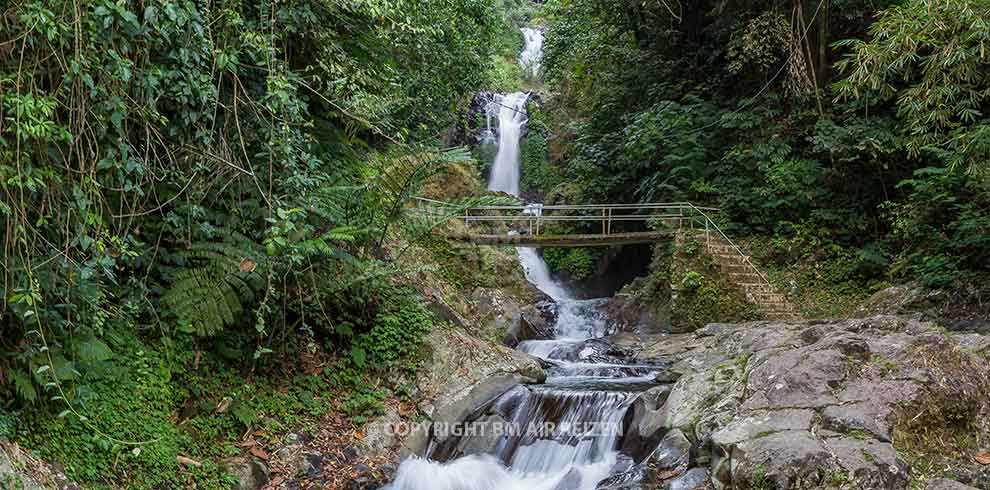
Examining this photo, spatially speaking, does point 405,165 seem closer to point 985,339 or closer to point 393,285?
point 393,285

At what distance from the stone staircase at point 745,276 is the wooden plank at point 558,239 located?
2.13ft

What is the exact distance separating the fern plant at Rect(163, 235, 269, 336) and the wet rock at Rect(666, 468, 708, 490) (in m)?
4.06

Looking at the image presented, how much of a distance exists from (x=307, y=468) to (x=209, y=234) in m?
2.33

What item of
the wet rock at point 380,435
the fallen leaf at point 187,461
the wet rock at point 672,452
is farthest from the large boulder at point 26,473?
the wet rock at point 672,452

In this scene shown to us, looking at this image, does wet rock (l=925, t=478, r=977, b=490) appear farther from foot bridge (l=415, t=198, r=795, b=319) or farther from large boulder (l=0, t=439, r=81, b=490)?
foot bridge (l=415, t=198, r=795, b=319)

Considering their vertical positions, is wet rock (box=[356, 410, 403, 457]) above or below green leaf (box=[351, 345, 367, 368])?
below

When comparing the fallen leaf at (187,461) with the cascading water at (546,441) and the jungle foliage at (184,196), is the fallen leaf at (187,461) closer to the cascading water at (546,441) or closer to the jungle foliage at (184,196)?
the jungle foliage at (184,196)

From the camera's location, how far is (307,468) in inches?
233

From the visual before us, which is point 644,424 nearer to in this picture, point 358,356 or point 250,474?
point 358,356

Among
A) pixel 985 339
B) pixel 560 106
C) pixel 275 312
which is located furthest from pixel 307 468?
pixel 560 106

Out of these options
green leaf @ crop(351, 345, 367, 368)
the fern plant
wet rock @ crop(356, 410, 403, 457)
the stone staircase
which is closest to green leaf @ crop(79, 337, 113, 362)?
the fern plant

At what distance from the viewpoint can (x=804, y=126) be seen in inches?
520

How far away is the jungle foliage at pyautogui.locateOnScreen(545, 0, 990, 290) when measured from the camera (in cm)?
832

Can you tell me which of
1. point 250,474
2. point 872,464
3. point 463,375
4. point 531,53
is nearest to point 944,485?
point 872,464
